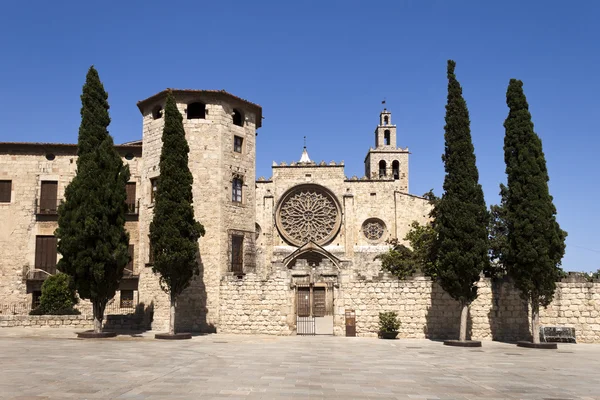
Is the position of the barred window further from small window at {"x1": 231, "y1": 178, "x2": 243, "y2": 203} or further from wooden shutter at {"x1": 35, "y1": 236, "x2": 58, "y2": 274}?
small window at {"x1": 231, "y1": 178, "x2": 243, "y2": 203}

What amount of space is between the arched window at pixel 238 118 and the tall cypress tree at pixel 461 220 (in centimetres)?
1018

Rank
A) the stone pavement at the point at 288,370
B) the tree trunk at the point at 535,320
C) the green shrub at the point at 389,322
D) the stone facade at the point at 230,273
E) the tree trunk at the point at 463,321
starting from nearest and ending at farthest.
→ the stone pavement at the point at 288,370
the tree trunk at the point at 535,320
the tree trunk at the point at 463,321
the stone facade at the point at 230,273
the green shrub at the point at 389,322

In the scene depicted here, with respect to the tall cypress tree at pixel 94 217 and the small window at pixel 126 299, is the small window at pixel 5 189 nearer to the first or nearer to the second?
the small window at pixel 126 299

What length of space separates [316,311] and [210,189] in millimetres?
11121

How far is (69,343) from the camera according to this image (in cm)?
1744

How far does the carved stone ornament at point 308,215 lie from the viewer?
40781 millimetres

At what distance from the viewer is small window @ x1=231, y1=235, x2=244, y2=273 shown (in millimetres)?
23548

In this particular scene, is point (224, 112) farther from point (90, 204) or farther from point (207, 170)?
point (90, 204)

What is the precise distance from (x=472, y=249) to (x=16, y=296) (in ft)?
72.2

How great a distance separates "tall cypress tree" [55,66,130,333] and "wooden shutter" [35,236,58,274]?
7.32m

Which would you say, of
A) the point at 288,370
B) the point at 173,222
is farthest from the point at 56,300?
the point at 288,370

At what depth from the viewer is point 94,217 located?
20.1 metres

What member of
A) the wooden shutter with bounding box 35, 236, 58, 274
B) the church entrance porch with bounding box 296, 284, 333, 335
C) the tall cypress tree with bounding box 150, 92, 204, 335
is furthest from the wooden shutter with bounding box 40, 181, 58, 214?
the church entrance porch with bounding box 296, 284, 333, 335

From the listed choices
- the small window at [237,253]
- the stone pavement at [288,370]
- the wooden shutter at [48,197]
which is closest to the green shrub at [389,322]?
the stone pavement at [288,370]
